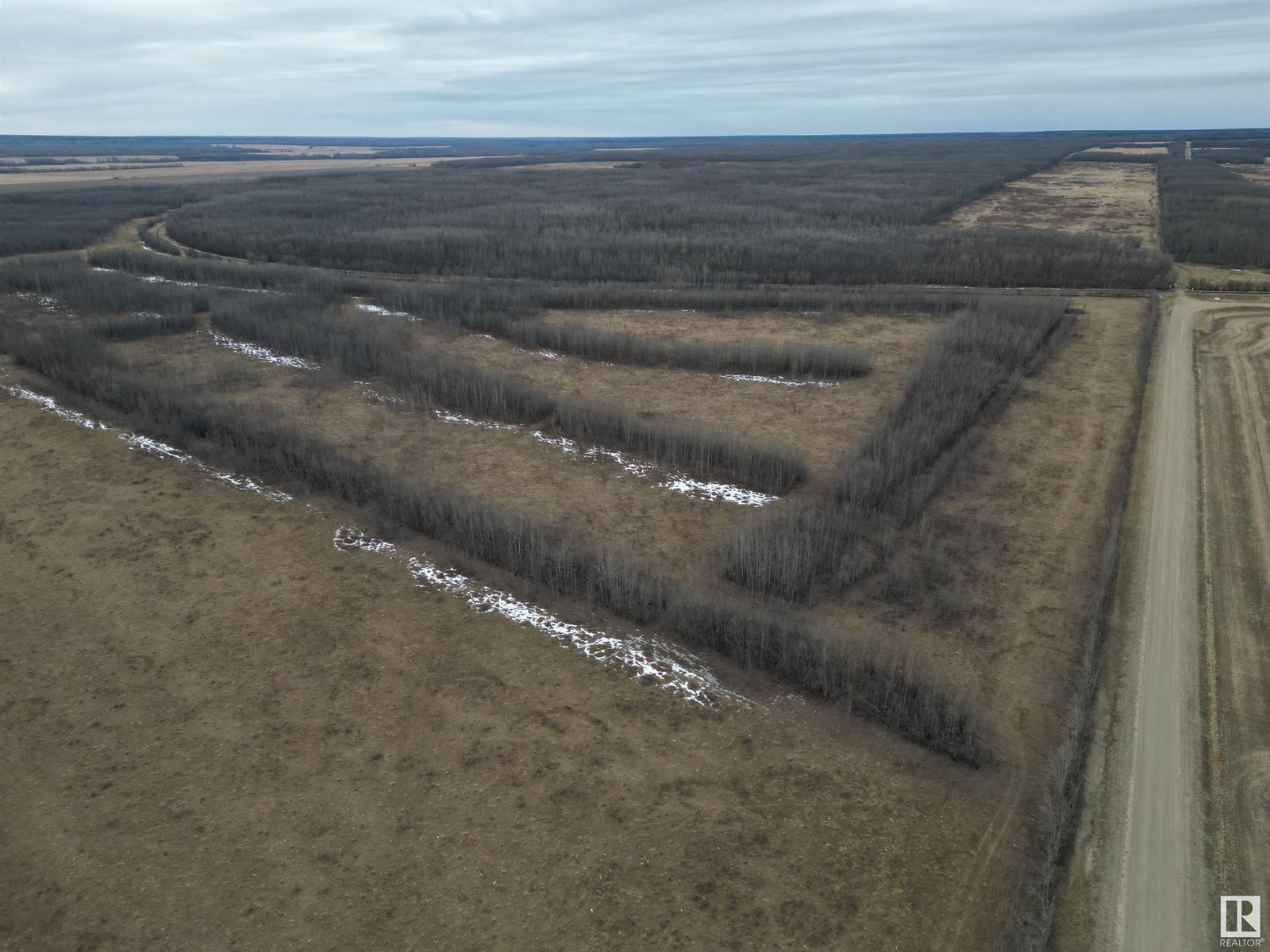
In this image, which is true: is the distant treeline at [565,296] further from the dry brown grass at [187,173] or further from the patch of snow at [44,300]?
the dry brown grass at [187,173]

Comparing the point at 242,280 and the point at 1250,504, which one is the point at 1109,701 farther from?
the point at 242,280

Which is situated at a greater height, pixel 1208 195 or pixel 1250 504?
pixel 1208 195

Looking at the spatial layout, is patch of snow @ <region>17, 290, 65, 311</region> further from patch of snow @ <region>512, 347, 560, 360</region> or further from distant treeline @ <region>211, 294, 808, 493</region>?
patch of snow @ <region>512, 347, 560, 360</region>

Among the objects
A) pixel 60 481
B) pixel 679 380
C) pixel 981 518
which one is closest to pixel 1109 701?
pixel 981 518

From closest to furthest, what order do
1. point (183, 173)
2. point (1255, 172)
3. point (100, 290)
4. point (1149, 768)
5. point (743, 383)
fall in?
point (1149, 768)
point (743, 383)
point (100, 290)
point (1255, 172)
point (183, 173)

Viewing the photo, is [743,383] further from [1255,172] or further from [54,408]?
[1255,172]

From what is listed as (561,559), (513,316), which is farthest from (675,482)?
(513,316)

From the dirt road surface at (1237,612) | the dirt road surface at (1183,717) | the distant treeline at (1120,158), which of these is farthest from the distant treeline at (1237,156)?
the dirt road surface at (1183,717)
